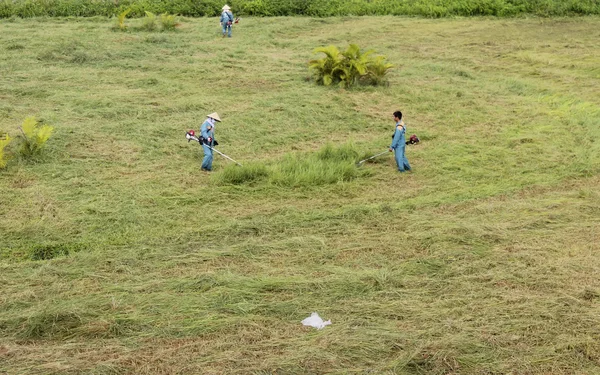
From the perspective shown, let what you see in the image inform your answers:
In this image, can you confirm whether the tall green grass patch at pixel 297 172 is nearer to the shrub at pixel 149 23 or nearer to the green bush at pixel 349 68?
the green bush at pixel 349 68

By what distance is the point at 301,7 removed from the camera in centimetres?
2242

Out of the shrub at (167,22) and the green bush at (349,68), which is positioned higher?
the shrub at (167,22)

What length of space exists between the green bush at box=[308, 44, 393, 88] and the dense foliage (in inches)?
326

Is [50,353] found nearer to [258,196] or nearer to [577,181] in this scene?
[258,196]

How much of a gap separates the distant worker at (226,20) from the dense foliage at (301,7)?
3662 mm

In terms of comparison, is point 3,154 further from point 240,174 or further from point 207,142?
point 240,174

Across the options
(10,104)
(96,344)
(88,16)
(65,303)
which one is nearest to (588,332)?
(96,344)

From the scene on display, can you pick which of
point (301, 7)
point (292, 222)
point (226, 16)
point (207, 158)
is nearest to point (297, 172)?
point (207, 158)

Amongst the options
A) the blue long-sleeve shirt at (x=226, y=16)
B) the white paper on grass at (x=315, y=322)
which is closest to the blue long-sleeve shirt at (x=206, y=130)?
the white paper on grass at (x=315, y=322)

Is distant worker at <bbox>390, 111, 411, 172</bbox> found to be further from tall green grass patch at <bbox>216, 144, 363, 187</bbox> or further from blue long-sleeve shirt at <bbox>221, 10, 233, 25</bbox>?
blue long-sleeve shirt at <bbox>221, 10, 233, 25</bbox>

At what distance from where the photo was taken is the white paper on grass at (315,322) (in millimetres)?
6109

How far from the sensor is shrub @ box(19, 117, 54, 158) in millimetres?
10023

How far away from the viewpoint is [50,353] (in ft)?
18.6

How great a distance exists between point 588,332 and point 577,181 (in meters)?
4.21
